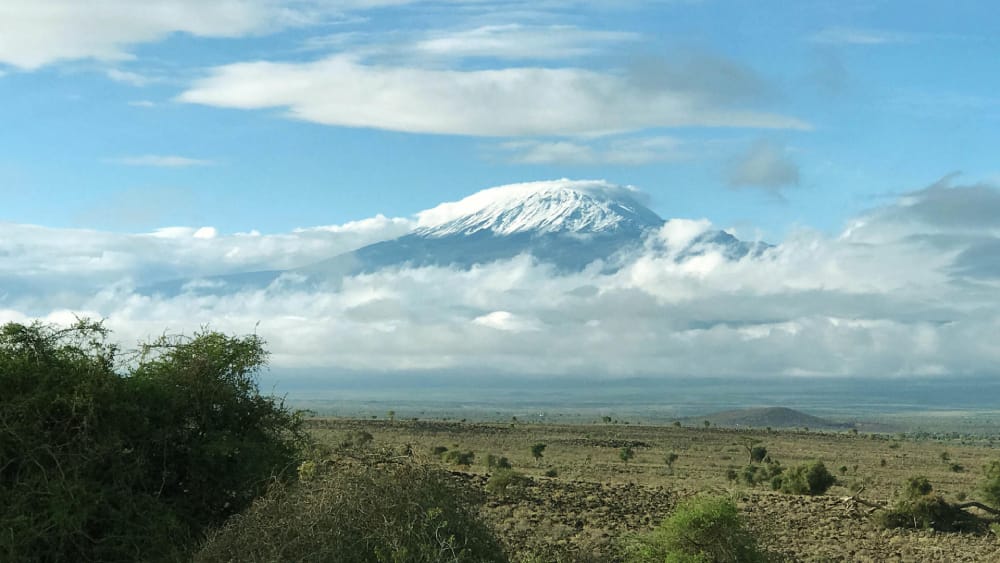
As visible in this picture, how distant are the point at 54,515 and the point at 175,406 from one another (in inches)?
107

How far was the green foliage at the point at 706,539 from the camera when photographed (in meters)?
18.4

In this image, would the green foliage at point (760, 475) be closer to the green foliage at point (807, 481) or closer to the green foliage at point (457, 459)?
the green foliage at point (807, 481)

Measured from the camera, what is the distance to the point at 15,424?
15352 millimetres

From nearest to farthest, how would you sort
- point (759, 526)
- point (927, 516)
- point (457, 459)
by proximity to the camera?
1. point (759, 526)
2. point (927, 516)
3. point (457, 459)

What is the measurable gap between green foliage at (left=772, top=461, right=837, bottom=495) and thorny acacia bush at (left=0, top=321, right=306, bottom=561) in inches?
1106

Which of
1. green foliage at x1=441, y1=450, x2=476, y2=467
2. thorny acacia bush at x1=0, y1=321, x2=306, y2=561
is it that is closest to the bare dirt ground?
green foliage at x1=441, y1=450, x2=476, y2=467

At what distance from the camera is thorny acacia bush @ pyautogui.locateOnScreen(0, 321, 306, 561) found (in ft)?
50.0

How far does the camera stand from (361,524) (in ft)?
43.8

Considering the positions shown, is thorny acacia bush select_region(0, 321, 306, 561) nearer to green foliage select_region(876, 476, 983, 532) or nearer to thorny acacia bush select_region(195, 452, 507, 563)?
thorny acacia bush select_region(195, 452, 507, 563)

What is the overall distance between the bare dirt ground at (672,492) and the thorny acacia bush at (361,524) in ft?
3.81

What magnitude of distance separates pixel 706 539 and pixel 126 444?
945 centimetres

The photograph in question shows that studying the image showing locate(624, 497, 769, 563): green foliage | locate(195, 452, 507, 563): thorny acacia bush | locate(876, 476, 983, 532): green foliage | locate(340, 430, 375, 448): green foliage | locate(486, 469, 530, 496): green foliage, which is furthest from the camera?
locate(486, 469, 530, 496): green foliage

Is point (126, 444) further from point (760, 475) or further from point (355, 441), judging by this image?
point (760, 475)

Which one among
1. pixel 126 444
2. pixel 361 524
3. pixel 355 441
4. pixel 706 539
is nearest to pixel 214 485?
pixel 126 444
